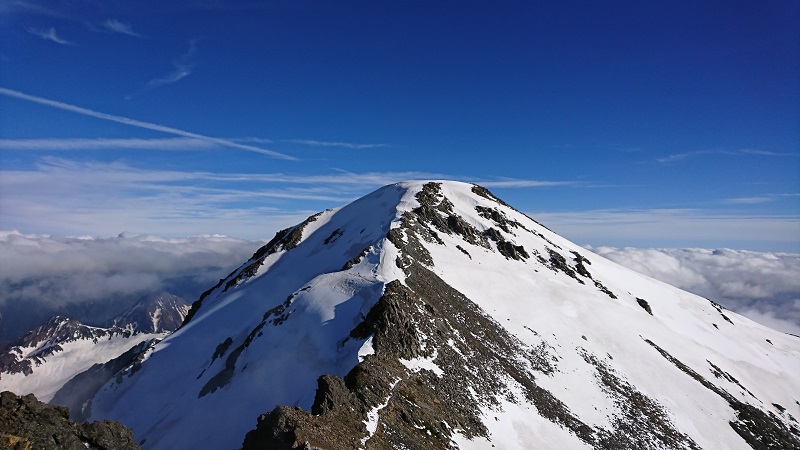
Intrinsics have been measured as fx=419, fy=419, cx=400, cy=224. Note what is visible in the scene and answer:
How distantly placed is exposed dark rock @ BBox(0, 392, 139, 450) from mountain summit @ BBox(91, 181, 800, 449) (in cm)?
809

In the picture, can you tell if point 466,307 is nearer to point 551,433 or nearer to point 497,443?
point 551,433

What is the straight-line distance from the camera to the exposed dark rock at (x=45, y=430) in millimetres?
16422

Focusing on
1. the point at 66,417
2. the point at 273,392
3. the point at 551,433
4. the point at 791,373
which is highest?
the point at 66,417

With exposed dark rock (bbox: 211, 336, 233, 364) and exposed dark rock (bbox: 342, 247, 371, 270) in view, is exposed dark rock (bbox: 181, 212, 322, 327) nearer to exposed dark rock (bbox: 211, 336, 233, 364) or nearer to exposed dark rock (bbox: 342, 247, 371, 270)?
exposed dark rock (bbox: 211, 336, 233, 364)

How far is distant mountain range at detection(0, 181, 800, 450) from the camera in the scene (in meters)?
36.3

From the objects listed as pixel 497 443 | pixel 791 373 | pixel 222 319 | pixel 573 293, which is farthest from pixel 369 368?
pixel 791 373

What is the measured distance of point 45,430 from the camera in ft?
56.6

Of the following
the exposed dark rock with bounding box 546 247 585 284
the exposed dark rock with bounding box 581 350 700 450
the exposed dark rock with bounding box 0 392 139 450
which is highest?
the exposed dark rock with bounding box 546 247 585 284

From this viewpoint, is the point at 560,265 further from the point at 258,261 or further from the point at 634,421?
the point at 258,261

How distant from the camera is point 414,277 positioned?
60.4m

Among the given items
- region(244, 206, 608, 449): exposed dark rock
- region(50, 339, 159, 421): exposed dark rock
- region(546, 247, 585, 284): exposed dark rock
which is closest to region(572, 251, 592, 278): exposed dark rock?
region(546, 247, 585, 284): exposed dark rock

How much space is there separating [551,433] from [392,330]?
785 inches

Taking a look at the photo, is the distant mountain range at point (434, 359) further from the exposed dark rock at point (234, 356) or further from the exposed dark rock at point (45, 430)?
the exposed dark rock at point (45, 430)

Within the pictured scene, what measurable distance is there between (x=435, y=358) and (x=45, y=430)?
3315cm
